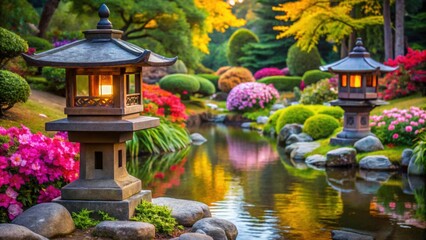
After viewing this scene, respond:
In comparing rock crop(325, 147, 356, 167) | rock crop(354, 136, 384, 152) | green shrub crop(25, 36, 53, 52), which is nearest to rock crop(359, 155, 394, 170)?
rock crop(325, 147, 356, 167)

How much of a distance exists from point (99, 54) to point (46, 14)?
1616 cm

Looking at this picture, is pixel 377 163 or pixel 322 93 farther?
pixel 322 93

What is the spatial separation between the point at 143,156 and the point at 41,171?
1061cm

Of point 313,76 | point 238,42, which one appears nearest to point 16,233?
point 313,76

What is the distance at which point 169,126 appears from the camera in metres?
21.6

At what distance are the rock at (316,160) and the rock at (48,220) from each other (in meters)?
10.4

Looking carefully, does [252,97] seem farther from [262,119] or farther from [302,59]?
[302,59]

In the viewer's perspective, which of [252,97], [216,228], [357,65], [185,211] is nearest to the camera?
[216,228]

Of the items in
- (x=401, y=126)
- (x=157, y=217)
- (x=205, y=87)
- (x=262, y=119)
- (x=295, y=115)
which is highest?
(x=205, y=87)

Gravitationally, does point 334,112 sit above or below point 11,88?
below

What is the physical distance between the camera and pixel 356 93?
714 inches

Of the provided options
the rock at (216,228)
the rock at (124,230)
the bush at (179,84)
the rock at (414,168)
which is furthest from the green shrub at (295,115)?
the rock at (124,230)

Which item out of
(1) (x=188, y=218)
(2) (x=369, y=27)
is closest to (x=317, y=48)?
(2) (x=369, y=27)

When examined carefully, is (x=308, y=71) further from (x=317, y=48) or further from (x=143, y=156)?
(x=143, y=156)
